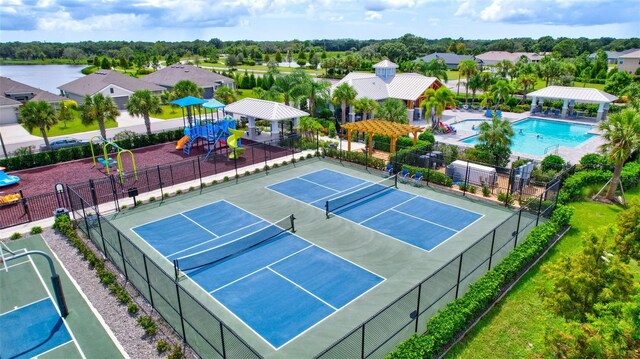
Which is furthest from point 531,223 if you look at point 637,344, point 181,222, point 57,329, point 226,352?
point 57,329

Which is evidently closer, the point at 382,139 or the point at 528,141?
the point at 382,139

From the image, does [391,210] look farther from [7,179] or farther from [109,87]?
[109,87]

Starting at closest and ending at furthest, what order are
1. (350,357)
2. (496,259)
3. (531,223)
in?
1. (350,357)
2. (496,259)
3. (531,223)

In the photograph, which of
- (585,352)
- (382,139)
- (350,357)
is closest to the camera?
(585,352)

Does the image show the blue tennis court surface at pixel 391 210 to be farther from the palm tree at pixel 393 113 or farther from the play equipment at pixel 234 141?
the palm tree at pixel 393 113

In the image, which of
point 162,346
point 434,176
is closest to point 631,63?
point 434,176

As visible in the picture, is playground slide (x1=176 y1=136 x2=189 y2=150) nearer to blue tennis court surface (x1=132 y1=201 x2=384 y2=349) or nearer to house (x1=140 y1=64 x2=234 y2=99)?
blue tennis court surface (x1=132 y1=201 x2=384 y2=349)

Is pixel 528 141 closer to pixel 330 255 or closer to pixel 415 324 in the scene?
→ pixel 330 255
